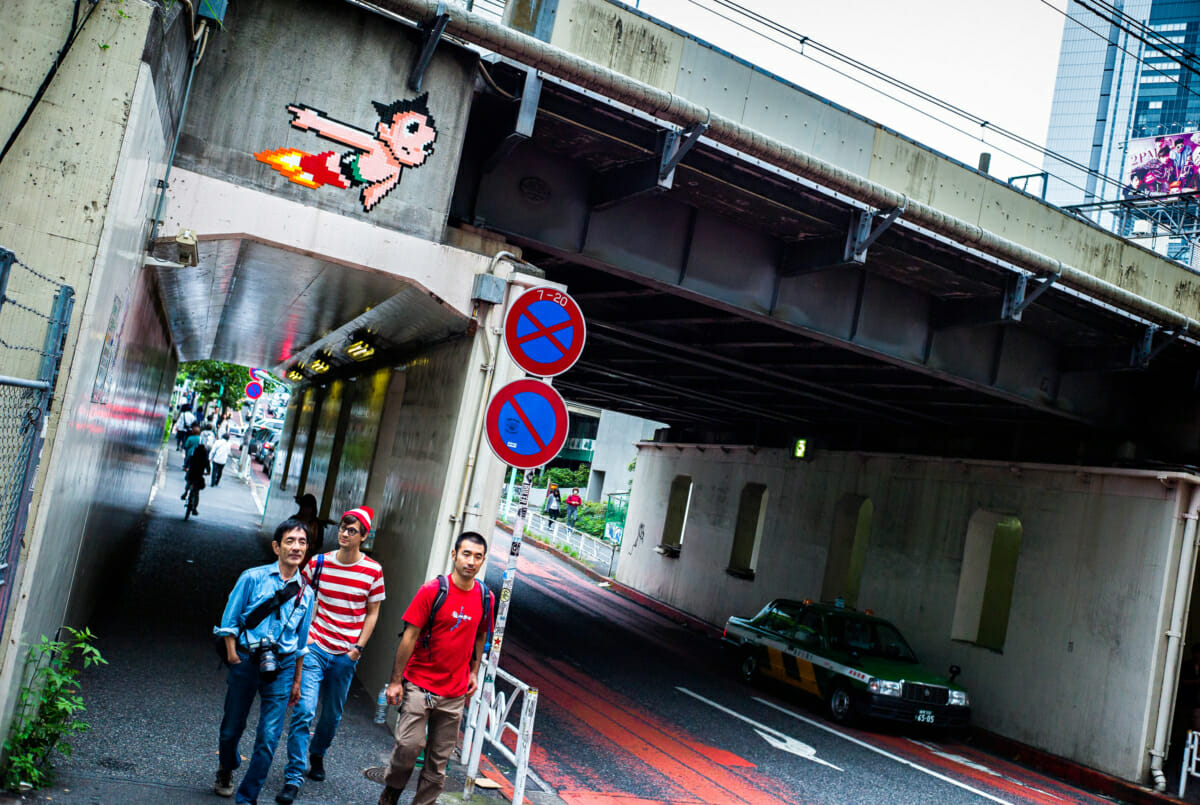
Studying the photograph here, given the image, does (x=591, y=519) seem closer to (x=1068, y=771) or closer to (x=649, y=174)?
(x=1068, y=771)

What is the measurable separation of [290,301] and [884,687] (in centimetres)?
1024

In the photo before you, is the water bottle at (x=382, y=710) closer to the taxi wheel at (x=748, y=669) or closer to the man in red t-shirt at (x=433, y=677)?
the man in red t-shirt at (x=433, y=677)

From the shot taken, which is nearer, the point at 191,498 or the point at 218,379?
the point at 191,498

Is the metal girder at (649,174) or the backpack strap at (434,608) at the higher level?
the metal girder at (649,174)

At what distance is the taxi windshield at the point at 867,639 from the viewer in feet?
51.5

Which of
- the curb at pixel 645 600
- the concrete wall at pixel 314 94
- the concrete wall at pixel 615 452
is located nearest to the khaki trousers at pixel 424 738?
the concrete wall at pixel 314 94

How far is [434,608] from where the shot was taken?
6105 millimetres

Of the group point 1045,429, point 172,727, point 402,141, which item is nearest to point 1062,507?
point 1045,429

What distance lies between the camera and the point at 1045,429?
17578mm

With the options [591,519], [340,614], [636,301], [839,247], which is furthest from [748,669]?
[591,519]

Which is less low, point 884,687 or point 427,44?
point 427,44

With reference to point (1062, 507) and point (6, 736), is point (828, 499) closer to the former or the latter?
point (1062, 507)

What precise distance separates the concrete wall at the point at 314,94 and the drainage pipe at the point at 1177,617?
12.2 metres

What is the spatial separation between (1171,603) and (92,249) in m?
15.1
